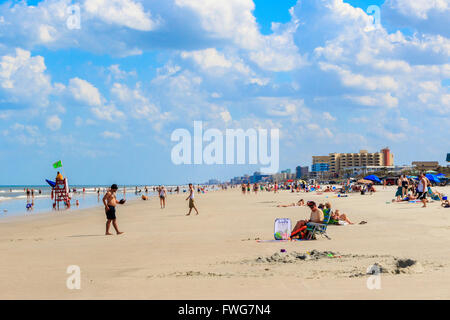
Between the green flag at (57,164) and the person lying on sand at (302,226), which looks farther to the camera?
the green flag at (57,164)

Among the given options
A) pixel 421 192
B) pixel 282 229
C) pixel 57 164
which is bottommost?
pixel 282 229

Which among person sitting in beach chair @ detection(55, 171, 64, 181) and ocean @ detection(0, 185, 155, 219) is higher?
person sitting in beach chair @ detection(55, 171, 64, 181)

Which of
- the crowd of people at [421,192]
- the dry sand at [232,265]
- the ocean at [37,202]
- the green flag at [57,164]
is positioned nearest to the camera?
the dry sand at [232,265]

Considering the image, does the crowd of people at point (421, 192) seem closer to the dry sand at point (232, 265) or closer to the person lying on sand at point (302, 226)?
the dry sand at point (232, 265)

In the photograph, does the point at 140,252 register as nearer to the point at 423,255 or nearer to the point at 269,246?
the point at 269,246

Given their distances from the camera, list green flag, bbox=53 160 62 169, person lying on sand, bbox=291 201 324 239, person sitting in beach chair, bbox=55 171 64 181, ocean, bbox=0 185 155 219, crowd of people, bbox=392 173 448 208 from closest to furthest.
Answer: person lying on sand, bbox=291 201 324 239 → crowd of people, bbox=392 173 448 208 → ocean, bbox=0 185 155 219 → person sitting in beach chair, bbox=55 171 64 181 → green flag, bbox=53 160 62 169

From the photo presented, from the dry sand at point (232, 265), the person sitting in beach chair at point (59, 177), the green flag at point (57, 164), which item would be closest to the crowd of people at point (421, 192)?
the dry sand at point (232, 265)

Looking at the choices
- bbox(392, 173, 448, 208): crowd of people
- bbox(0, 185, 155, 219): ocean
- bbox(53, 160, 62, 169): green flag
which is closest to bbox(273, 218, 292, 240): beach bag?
bbox(392, 173, 448, 208): crowd of people

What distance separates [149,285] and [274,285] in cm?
168

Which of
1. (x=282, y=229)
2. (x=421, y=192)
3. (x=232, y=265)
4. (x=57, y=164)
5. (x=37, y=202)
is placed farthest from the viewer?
(x=37, y=202)

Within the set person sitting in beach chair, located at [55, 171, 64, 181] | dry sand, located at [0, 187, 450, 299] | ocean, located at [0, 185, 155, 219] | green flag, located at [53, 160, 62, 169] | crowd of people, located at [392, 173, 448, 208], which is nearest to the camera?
dry sand, located at [0, 187, 450, 299]

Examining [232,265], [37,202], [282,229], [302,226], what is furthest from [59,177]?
[232,265]

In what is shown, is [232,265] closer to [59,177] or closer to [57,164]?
[59,177]

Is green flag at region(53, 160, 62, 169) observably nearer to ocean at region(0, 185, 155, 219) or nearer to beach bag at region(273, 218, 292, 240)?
ocean at region(0, 185, 155, 219)
